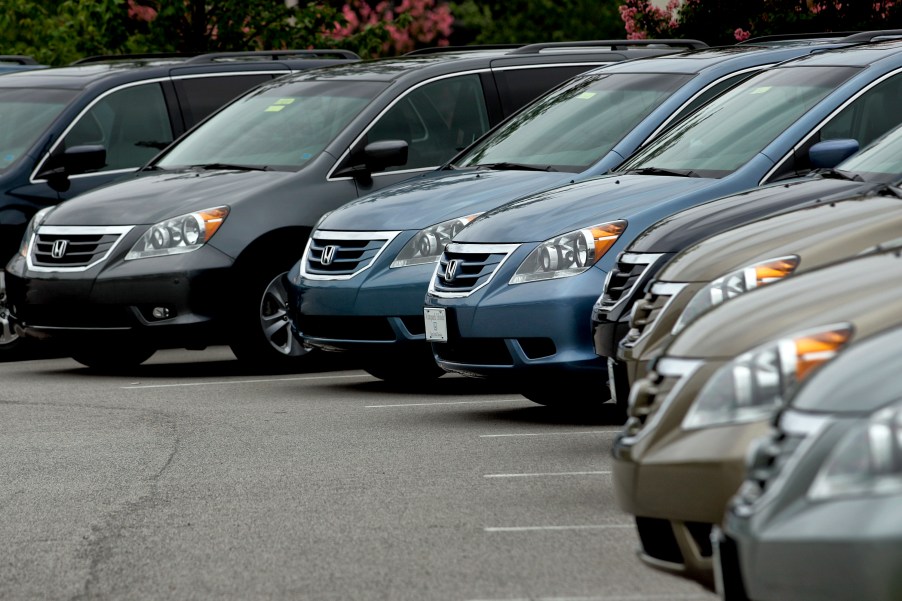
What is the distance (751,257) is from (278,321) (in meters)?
6.01

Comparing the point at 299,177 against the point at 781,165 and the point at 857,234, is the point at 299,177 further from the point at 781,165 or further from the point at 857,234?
the point at 857,234

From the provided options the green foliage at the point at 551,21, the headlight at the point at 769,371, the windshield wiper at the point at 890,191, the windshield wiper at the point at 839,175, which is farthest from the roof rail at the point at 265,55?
the green foliage at the point at 551,21

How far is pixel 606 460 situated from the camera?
790 cm

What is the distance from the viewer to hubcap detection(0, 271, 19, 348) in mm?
13016

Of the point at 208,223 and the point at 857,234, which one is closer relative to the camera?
the point at 857,234

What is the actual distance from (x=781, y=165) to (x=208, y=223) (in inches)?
160

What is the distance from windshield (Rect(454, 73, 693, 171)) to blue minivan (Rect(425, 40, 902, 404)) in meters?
0.94

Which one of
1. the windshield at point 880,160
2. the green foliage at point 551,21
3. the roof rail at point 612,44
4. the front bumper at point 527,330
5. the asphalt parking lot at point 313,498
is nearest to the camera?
the asphalt parking lot at point 313,498

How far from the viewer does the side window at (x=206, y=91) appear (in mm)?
14055

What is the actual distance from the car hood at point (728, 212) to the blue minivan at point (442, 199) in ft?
8.25

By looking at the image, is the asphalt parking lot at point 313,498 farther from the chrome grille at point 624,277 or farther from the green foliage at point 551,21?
the green foliage at point 551,21

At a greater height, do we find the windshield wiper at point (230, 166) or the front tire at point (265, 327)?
the windshield wiper at point (230, 166)

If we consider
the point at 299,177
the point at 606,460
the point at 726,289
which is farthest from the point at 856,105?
the point at 299,177

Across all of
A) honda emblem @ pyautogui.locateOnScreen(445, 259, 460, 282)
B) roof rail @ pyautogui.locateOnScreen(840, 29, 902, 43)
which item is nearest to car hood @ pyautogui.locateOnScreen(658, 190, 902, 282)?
honda emblem @ pyautogui.locateOnScreen(445, 259, 460, 282)
